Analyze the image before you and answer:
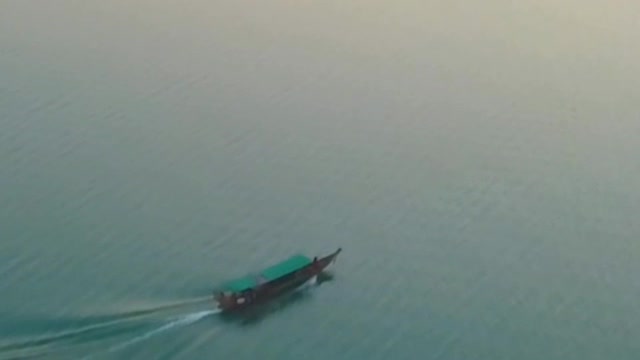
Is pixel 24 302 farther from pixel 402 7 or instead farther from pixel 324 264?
pixel 402 7

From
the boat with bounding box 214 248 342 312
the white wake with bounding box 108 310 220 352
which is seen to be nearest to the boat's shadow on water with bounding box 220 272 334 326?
the boat with bounding box 214 248 342 312

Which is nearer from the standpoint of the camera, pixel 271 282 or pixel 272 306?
pixel 271 282

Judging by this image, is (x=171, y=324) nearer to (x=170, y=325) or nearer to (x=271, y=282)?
(x=170, y=325)

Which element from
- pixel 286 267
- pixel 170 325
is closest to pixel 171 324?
pixel 170 325

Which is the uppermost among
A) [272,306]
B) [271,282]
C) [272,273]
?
[272,273]

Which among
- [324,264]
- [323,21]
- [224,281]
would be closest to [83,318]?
[224,281]
